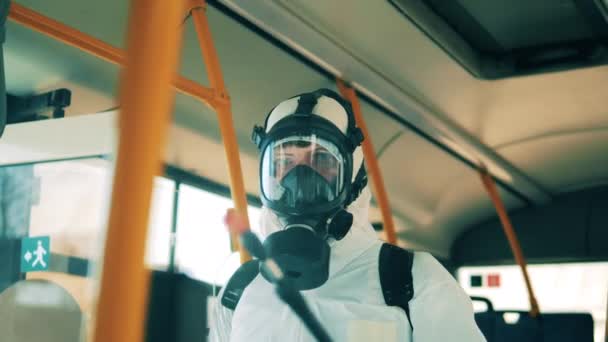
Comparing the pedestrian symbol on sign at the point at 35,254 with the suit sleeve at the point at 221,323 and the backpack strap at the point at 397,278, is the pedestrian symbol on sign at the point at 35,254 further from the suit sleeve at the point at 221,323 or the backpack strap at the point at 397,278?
the backpack strap at the point at 397,278

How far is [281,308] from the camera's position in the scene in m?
1.88

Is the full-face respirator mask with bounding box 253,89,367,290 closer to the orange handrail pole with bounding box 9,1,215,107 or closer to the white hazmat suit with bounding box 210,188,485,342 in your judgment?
the white hazmat suit with bounding box 210,188,485,342

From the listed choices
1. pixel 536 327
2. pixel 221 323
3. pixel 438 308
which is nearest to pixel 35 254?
pixel 221 323

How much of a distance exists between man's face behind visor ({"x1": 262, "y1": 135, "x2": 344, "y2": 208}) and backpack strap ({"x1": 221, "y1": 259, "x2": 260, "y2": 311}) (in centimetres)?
19

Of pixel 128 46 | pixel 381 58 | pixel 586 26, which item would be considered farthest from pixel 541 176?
pixel 128 46

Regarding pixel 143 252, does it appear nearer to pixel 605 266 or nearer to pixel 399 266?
pixel 399 266

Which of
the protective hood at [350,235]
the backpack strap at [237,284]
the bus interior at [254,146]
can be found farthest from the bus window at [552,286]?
the backpack strap at [237,284]

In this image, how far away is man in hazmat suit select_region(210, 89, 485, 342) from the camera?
5.68ft

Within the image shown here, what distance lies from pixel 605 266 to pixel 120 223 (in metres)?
6.34

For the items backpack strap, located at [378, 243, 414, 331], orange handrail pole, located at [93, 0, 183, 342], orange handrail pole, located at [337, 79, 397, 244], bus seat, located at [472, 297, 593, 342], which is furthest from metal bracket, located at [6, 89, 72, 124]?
bus seat, located at [472, 297, 593, 342]

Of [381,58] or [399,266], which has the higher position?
[381,58]

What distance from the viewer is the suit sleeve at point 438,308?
1.64 meters

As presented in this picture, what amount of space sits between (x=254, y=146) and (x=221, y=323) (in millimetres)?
2348

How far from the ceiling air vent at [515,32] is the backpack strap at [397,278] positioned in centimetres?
198
